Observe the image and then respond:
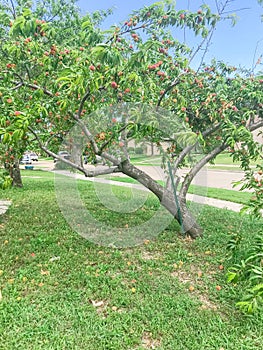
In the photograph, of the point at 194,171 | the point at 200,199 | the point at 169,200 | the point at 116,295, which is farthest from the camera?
the point at 200,199

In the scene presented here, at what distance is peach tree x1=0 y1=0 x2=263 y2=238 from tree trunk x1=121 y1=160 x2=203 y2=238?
0.04ft

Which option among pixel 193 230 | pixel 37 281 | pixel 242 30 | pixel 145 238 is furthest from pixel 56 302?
pixel 242 30

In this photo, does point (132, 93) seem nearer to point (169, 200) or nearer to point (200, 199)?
point (169, 200)

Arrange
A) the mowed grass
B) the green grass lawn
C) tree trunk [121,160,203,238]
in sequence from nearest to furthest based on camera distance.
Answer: the mowed grass, tree trunk [121,160,203,238], the green grass lawn

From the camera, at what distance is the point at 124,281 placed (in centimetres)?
271

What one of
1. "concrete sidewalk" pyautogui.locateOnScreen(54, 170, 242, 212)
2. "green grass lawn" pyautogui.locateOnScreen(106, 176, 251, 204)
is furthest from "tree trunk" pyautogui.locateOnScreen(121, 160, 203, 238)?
"concrete sidewalk" pyautogui.locateOnScreen(54, 170, 242, 212)

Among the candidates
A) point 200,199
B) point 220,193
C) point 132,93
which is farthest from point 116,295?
point 220,193

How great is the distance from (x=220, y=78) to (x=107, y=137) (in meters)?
1.74

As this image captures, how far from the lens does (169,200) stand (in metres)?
3.75

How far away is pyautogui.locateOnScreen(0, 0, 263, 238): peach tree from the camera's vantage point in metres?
2.36

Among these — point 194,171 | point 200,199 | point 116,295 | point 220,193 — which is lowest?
point 116,295

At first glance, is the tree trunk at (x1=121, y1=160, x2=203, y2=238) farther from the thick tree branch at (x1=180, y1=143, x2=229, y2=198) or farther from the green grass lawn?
the green grass lawn

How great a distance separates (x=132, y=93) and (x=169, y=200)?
1552mm

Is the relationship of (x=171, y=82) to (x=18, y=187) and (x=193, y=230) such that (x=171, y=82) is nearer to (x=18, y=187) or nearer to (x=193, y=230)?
(x=193, y=230)
